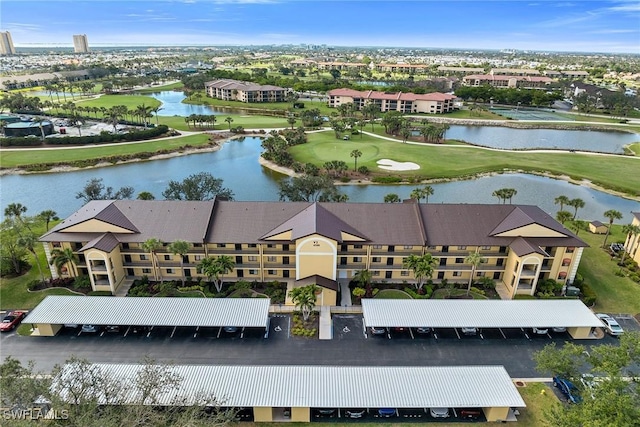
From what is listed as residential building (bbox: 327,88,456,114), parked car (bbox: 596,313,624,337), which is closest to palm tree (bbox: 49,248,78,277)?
parked car (bbox: 596,313,624,337)

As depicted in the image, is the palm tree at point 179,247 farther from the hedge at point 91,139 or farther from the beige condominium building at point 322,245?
the hedge at point 91,139

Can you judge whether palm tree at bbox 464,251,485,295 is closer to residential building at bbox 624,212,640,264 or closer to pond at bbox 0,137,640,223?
residential building at bbox 624,212,640,264

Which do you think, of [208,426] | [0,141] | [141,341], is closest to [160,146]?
[0,141]

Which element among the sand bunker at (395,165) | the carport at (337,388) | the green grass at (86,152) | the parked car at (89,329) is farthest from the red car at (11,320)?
the sand bunker at (395,165)

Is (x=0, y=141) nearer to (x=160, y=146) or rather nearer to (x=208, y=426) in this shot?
(x=160, y=146)

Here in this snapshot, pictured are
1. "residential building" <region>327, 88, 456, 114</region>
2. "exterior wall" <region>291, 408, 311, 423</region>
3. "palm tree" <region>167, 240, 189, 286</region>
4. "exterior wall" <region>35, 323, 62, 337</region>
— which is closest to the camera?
"exterior wall" <region>291, 408, 311, 423</region>

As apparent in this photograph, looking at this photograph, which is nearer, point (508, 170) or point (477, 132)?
point (508, 170)
